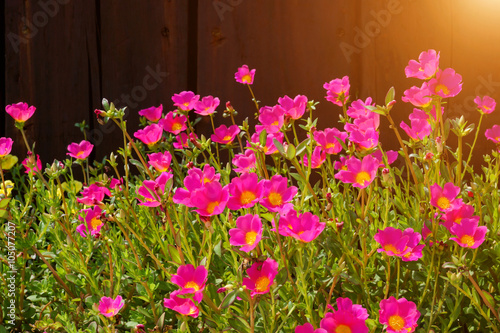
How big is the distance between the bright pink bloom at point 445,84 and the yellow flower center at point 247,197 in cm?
53

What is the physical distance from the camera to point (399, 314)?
1120 mm

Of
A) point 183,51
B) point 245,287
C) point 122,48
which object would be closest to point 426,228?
point 245,287

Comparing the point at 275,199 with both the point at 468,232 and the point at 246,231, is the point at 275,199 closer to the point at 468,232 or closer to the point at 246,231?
the point at 246,231

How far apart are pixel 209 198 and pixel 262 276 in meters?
0.18

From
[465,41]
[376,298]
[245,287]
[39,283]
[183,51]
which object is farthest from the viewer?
[183,51]

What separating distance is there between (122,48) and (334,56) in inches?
42.3

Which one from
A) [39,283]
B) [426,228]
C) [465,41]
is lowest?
[39,283]

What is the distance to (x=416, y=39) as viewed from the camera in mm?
2520

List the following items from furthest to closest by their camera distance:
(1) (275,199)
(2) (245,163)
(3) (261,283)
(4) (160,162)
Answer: (4) (160,162) < (2) (245,163) < (1) (275,199) < (3) (261,283)

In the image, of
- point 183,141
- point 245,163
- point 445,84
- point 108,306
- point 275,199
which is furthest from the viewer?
point 183,141

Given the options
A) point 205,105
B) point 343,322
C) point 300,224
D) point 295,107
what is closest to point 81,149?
point 205,105

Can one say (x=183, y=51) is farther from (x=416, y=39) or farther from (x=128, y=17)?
(x=416, y=39)

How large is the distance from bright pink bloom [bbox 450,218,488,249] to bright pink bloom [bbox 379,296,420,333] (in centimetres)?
18

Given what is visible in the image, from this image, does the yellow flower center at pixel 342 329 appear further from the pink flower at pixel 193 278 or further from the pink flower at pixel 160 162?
the pink flower at pixel 160 162
